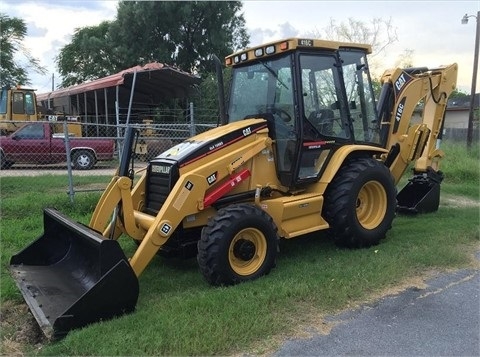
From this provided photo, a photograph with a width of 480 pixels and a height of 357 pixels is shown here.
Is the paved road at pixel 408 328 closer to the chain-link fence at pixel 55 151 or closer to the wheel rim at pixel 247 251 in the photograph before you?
the wheel rim at pixel 247 251

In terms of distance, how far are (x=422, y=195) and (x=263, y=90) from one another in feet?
12.7

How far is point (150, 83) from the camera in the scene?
21156 mm

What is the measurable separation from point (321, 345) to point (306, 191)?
2.63 meters

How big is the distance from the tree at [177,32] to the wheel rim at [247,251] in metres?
24.7

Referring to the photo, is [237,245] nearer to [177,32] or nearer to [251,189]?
[251,189]

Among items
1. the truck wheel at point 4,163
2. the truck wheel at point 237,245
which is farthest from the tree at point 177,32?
the truck wheel at point 237,245

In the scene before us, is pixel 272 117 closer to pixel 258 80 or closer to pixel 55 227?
pixel 258 80

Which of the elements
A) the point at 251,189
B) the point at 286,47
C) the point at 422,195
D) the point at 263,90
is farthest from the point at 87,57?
the point at 251,189

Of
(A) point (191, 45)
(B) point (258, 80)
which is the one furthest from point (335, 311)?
(A) point (191, 45)

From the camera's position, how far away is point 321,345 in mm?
3908

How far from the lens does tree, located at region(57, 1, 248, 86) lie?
28.2 m

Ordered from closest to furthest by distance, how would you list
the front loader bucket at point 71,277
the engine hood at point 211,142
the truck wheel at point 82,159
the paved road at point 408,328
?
the paved road at point 408,328, the front loader bucket at point 71,277, the engine hood at point 211,142, the truck wheel at point 82,159

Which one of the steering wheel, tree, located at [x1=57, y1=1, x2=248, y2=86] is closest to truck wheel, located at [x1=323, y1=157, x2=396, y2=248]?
the steering wheel

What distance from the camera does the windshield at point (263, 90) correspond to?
6.12 metres
